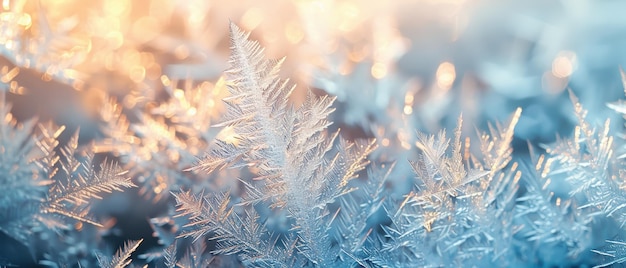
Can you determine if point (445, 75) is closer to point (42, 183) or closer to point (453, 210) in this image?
point (453, 210)

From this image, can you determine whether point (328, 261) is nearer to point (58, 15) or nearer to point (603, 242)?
point (603, 242)

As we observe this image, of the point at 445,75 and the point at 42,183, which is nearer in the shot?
the point at 42,183

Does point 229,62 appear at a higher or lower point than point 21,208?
higher

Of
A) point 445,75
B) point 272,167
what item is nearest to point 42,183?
point 272,167

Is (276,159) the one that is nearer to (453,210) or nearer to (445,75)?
(453,210)

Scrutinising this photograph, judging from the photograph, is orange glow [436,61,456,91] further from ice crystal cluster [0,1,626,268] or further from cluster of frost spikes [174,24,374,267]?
cluster of frost spikes [174,24,374,267]

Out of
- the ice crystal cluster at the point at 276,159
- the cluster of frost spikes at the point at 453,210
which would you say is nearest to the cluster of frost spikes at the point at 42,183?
the ice crystal cluster at the point at 276,159

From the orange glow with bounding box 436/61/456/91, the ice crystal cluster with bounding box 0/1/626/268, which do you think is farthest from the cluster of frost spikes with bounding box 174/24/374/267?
the orange glow with bounding box 436/61/456/91

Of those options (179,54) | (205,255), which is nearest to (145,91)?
(179,54)

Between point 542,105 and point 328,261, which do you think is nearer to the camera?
point 328,261
